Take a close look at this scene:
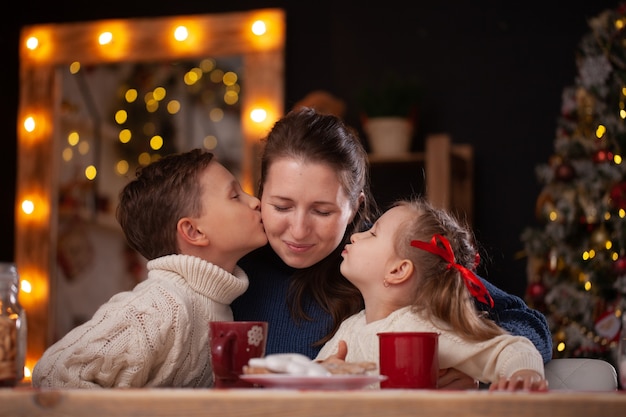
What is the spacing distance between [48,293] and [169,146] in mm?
1734

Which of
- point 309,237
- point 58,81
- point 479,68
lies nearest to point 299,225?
point 309,237

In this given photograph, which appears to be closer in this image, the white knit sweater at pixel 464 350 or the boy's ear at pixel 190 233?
the white knit sweater at pixel 464 350

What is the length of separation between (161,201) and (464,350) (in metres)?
0.69

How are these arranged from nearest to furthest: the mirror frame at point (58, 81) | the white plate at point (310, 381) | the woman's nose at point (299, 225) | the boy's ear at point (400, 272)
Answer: the white plate at point (310, 381), the boy's ear at point (400, 272), the woman's nose at point (299, 225), the mirror frame at point (58, 81)

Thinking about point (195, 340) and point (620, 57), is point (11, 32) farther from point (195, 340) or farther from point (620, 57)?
point (195, 340)

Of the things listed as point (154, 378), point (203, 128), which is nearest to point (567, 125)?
point (154, 378)

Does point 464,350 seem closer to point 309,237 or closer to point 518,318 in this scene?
point 518,318

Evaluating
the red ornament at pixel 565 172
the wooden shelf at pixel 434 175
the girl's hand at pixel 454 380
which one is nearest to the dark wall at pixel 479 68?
the wooden shelf at pixel 434 175

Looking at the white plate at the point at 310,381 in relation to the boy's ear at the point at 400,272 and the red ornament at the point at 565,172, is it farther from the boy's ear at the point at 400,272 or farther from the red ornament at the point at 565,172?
the red ornament at the point at 565,172

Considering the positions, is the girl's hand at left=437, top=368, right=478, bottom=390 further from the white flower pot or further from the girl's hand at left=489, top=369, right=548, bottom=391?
the white flower pot

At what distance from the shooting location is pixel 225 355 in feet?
4.28

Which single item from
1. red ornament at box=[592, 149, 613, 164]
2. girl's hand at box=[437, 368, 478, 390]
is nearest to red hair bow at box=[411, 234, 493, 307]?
girl's hand at box=[437, 368, 478, 390]

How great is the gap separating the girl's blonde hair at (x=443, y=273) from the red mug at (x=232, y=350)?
373 millimetres

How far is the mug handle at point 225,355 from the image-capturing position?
51.4 inches
